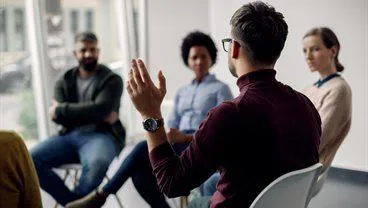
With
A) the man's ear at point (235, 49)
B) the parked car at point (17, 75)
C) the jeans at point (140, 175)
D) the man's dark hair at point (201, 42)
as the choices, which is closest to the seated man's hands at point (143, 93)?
the man's ear at point (235, 49)

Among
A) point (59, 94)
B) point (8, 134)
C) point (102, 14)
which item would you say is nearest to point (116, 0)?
point (102, 14)

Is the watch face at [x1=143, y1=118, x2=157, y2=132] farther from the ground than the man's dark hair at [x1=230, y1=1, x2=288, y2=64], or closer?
closer

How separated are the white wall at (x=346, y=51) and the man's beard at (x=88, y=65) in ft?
3.95

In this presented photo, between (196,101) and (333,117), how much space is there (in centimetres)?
100

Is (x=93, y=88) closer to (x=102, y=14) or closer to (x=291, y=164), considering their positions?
(x=291, y=164)

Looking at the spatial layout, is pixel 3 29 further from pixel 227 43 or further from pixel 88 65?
pixel 227 43

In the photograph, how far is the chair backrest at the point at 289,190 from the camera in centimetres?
140

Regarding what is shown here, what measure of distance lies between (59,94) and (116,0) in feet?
7.82

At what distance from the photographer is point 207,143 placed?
139 cm

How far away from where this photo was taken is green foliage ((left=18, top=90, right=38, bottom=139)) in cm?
469

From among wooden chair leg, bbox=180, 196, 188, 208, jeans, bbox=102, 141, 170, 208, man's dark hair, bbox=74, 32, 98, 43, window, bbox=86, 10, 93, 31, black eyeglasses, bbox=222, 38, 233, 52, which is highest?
window, bbox=86, 10, 93, 31

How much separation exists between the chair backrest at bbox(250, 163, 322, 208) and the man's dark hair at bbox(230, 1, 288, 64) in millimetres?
360

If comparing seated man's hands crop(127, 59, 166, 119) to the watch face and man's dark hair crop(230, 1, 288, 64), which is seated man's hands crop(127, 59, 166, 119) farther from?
man's dark hair crop(230, 1, 288, 64)

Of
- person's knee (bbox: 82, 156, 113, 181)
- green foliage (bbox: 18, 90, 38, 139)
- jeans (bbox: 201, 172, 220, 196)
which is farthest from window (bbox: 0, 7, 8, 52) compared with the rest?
jeans (bbox: 201, 172, 220, 196)
